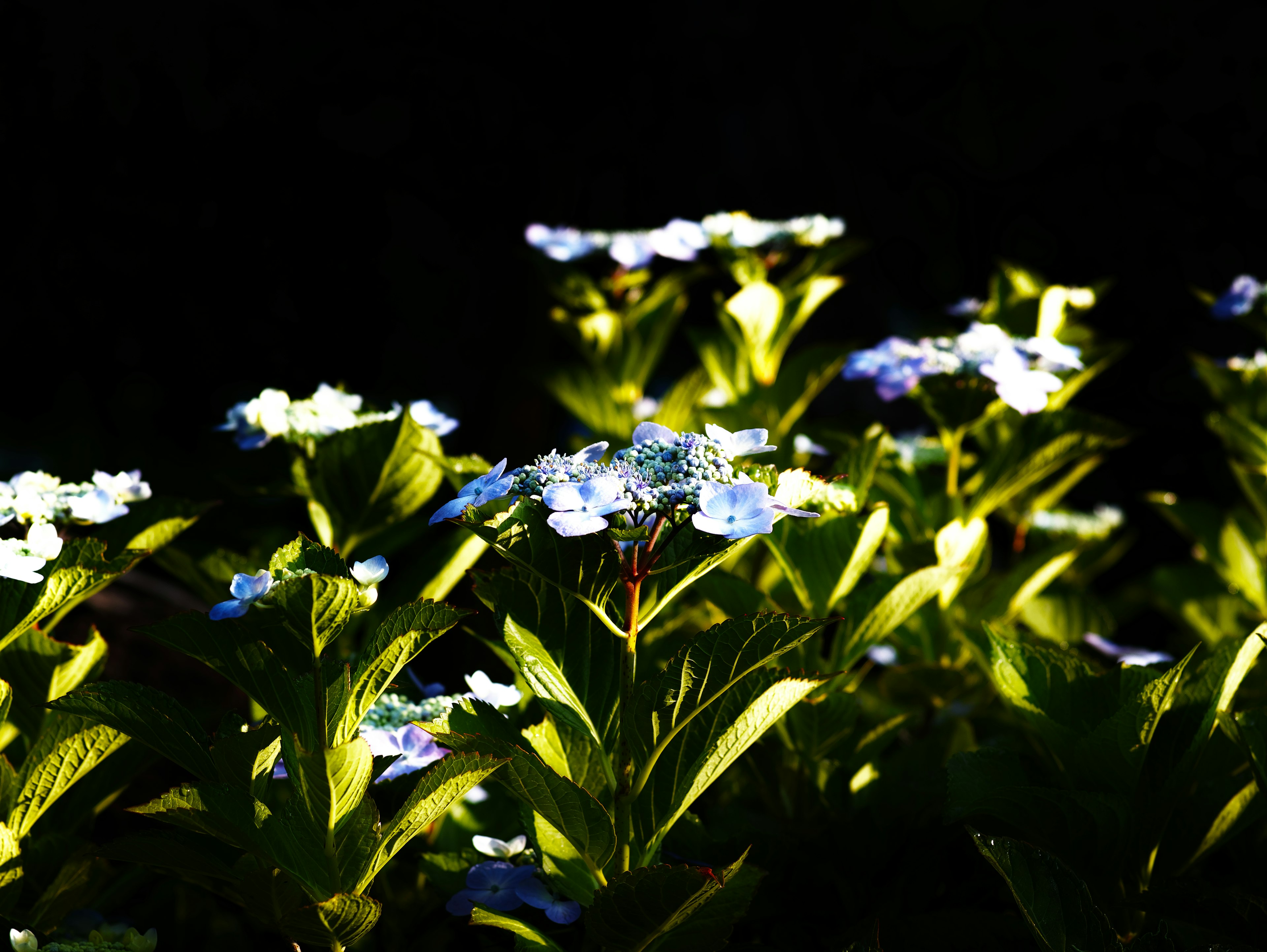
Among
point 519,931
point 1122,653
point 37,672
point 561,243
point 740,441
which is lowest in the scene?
point 1122,653

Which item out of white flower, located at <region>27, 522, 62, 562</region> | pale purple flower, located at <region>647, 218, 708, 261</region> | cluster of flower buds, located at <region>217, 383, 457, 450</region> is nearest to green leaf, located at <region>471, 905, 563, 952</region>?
white flower, located at <region>27, 522, 62, 562</region>

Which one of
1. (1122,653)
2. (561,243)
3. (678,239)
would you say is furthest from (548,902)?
(561,243)

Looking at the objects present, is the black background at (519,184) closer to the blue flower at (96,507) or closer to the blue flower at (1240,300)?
the blue flower at (96,507)

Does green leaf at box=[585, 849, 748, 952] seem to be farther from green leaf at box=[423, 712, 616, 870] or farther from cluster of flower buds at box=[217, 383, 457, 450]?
cluster of flower buds at box=[217, 383, 457, 450]

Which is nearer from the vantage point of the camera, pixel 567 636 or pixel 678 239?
pixel 567 636

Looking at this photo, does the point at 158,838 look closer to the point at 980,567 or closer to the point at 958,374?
the point at 958,374

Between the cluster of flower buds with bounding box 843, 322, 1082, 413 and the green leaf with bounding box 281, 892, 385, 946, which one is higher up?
the cluster of flower buds with bounding box 843, 322, 1082, 413

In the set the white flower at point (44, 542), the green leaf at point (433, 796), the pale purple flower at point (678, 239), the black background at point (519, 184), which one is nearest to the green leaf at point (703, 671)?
the green leaf at point (433, 796)

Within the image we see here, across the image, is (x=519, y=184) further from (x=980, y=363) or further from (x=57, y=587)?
(x=57, y=587)
